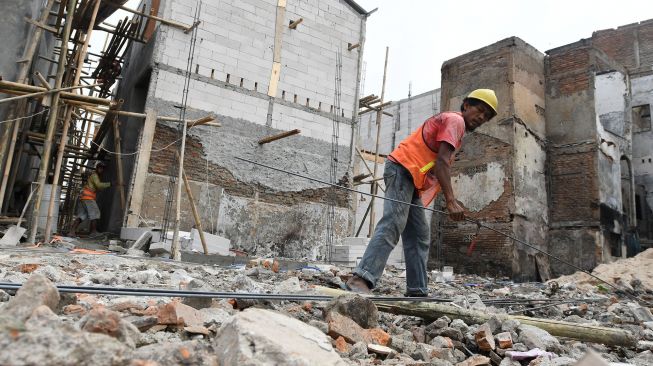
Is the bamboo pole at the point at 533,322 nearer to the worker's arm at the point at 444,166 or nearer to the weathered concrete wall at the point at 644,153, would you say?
the worker's arm at the point at 444,166

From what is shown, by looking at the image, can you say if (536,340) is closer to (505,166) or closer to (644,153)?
(505,166)

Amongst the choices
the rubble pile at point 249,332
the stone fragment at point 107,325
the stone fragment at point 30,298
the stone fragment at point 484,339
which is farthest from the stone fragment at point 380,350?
the stone fragment at point 30,298

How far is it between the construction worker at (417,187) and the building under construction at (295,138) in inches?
206

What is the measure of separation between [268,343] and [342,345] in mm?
724

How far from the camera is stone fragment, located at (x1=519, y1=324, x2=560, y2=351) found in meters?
2.33

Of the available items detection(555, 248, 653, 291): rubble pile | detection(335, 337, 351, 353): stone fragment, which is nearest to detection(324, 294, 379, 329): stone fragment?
detection(335, 337, 351, 353): stone fragment

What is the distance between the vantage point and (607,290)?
6562mm

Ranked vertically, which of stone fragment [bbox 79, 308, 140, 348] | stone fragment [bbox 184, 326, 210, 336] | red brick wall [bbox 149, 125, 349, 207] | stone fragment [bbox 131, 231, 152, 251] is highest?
red brick wall [bbox 149, 125, 349, 207]

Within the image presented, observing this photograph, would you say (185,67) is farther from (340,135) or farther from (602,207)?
(602,207)

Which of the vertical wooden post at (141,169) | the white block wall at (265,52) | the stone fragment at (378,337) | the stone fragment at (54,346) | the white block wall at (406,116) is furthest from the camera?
the white block wall at (406,116)

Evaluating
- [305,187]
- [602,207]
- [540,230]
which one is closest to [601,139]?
[602,207]

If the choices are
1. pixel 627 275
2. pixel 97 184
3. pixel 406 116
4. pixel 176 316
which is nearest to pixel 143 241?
pixel 97 184

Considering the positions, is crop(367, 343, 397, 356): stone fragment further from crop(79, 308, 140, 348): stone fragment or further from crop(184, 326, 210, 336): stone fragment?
crop(79, 308, 140, 348): stone fragment

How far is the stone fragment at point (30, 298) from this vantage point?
3.94ft
